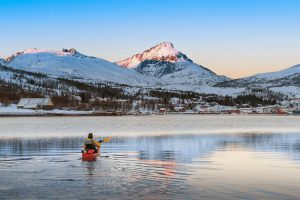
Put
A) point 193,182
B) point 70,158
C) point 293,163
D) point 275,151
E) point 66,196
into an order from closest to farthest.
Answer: point 66,196 < point 193,182 < point 293,163 < point 70,158 < point 275,151

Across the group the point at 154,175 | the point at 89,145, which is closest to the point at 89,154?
the point at 89,145

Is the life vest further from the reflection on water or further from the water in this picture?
the reflection on water

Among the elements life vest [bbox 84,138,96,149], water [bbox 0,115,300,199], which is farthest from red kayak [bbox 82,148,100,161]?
water [bbox 0,115,300,199]

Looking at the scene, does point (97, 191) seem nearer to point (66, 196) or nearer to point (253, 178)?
point (66, 196)

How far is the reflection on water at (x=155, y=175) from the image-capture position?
23.5 m

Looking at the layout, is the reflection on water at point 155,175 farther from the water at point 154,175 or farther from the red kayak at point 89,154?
the red kayak at point 89,154

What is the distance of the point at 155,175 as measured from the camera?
1147 inches

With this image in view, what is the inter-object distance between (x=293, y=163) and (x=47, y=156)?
62.9 ft

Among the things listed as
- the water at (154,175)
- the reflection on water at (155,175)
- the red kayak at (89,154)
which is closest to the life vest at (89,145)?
the red kayak at (89,154)

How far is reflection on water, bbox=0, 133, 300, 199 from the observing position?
77.1 ft

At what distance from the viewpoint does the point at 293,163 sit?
3528cm

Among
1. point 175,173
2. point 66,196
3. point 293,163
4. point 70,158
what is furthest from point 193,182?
point 70,158

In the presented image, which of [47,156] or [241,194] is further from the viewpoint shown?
[47,156]

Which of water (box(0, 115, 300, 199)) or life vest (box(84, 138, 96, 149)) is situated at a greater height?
life vest (box(84, 138, 96, 149))
